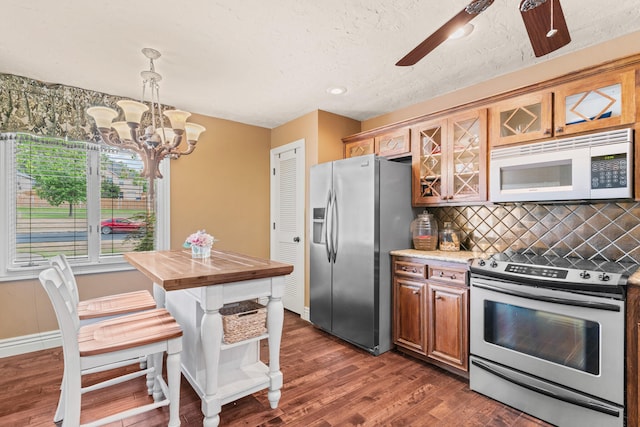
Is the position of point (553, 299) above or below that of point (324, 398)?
above

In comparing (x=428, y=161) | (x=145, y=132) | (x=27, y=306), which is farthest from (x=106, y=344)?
(x=428, y=161)

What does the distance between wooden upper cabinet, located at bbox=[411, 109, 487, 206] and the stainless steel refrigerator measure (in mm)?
170

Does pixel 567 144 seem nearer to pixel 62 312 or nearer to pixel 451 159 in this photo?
pixel 451 159

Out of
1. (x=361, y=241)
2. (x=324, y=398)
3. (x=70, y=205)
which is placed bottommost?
(x=324, y=398)

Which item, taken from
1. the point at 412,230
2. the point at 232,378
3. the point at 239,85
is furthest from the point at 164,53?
the point at 412,230

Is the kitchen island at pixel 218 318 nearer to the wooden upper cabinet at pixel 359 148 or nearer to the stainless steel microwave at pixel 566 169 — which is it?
the stainless steel microwave at pixel 566 169

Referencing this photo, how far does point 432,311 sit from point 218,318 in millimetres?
1761

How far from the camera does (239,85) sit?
3.04 metres

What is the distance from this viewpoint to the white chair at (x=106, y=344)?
57.8 inches

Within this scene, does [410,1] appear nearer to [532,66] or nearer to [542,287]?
[532,66]

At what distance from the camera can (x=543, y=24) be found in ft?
4.59

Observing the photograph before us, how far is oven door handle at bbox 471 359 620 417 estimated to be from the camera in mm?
1716

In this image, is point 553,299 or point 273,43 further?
point 273,43

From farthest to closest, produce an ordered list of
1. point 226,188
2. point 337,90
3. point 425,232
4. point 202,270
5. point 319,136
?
1. point 226,188
2. point 319,136
3. point 337,90
4. point 425,232
5. point 202,270
